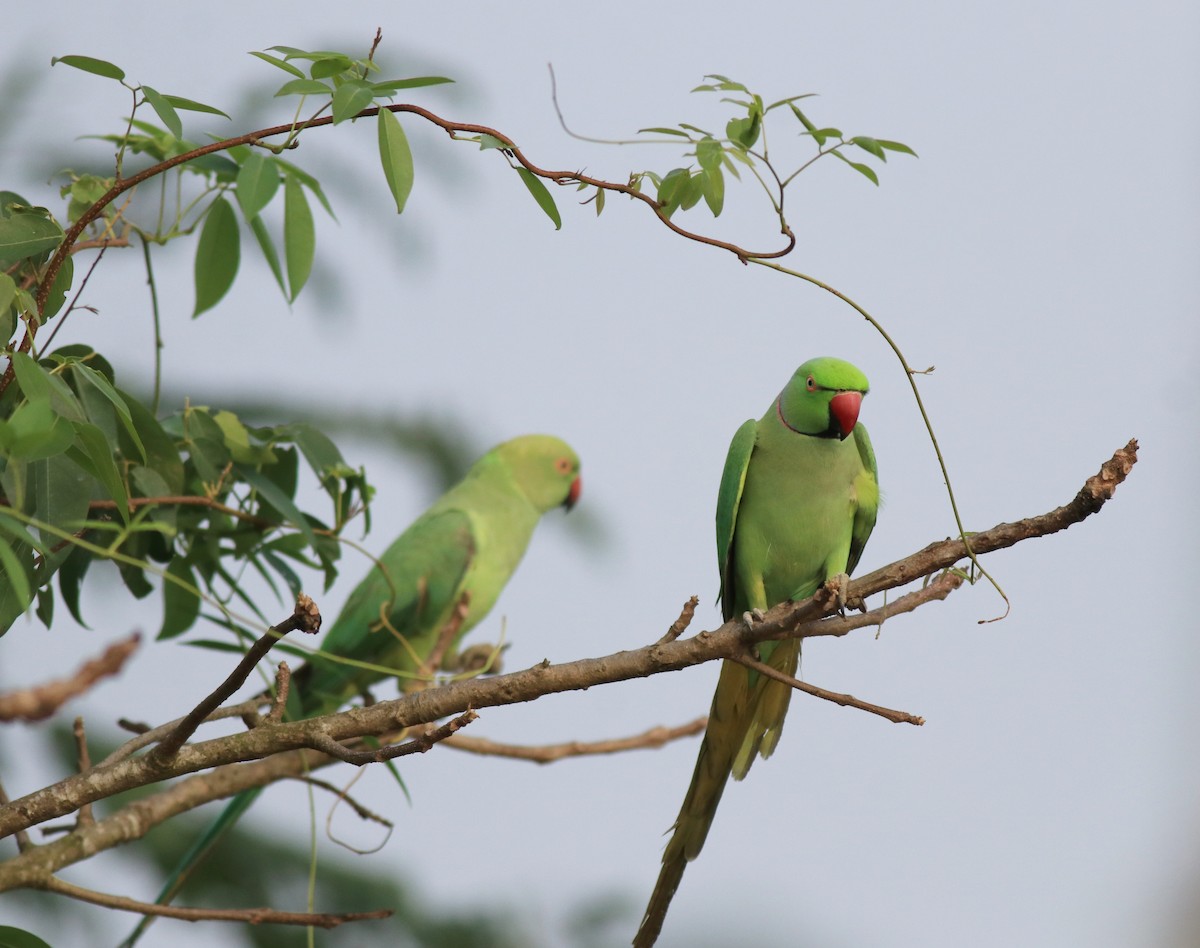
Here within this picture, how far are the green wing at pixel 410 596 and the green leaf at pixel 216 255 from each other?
5.25 feet

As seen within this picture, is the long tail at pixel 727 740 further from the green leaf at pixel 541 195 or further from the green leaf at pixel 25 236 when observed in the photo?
the green leaf at pixel 25 236

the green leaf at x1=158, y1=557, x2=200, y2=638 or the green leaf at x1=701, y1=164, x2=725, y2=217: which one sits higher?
the green leaf at x1=701, y1=164, x2=725, y2=217

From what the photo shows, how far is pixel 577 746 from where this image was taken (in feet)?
7.95

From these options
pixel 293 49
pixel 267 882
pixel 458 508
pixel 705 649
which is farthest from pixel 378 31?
pixel 458 508

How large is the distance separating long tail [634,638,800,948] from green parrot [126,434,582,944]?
1.08m

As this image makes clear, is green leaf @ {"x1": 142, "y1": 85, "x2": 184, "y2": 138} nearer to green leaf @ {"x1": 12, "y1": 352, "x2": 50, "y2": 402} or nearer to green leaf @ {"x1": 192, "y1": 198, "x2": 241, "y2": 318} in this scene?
green leaf @ {"x1": 12, "y1": 352, "x2": 50, "y2": 402}

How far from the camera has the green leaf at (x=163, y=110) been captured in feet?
4.08

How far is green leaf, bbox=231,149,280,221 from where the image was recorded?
136 cm

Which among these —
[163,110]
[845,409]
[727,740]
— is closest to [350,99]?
[163,110]

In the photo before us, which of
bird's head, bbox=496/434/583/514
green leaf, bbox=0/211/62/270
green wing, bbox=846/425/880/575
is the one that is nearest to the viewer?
green leaf, bbox=0/211/62/270

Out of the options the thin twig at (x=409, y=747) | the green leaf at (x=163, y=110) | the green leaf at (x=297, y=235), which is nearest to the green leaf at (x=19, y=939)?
the thin twig at (x=409, y=747)

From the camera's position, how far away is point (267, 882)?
295 cm

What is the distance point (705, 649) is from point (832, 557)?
786mm

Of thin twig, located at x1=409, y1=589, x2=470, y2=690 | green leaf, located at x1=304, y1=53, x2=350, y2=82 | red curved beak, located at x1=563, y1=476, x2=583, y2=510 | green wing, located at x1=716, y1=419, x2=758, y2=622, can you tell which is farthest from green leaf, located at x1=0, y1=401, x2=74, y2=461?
red curved beak, located at x1=563, y1=476, x2=583, y2=510
